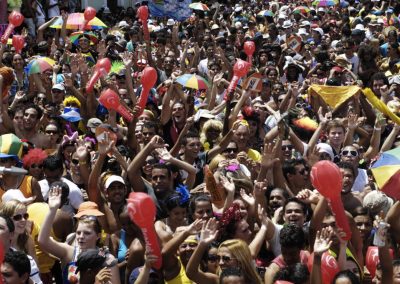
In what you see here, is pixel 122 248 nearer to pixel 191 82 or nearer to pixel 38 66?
pixel 191 82

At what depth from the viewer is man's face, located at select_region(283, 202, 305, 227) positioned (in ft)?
19.5

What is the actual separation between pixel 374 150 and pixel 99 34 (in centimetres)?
823

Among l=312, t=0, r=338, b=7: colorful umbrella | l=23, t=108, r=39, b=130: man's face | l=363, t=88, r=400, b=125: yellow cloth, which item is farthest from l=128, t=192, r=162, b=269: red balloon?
l=312, t=0, r=338, b=7: colorful umbrella

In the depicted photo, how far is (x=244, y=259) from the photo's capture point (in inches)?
207

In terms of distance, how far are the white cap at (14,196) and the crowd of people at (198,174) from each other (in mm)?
15

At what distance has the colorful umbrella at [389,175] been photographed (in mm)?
5777

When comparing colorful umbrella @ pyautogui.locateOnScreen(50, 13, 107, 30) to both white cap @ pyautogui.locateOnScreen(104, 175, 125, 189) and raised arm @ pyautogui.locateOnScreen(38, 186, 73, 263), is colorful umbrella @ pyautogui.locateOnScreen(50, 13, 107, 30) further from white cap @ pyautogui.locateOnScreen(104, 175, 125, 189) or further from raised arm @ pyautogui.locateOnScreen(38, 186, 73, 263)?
raised arm @ pyautogui.locateOnScreen(38, 186, 73, 263)

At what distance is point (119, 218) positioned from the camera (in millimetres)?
6074

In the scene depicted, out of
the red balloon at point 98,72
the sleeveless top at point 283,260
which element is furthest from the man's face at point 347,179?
the red balloon at point 98,72

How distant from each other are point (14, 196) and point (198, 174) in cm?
194

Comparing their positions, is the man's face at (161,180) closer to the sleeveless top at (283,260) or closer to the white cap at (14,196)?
the white cap at (14,196)

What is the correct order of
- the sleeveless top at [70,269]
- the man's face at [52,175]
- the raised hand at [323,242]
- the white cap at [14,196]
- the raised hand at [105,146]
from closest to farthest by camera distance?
the raised hand at [323,242]
the sleeveless top at [70,269]
the white cap at [14,196]
the raised hand at [105,146]
the man's face at [52,175]

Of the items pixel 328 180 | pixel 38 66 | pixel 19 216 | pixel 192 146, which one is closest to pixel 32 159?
pixel 192 146

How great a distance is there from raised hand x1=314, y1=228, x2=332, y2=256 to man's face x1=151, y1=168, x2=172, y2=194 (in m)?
1.74
